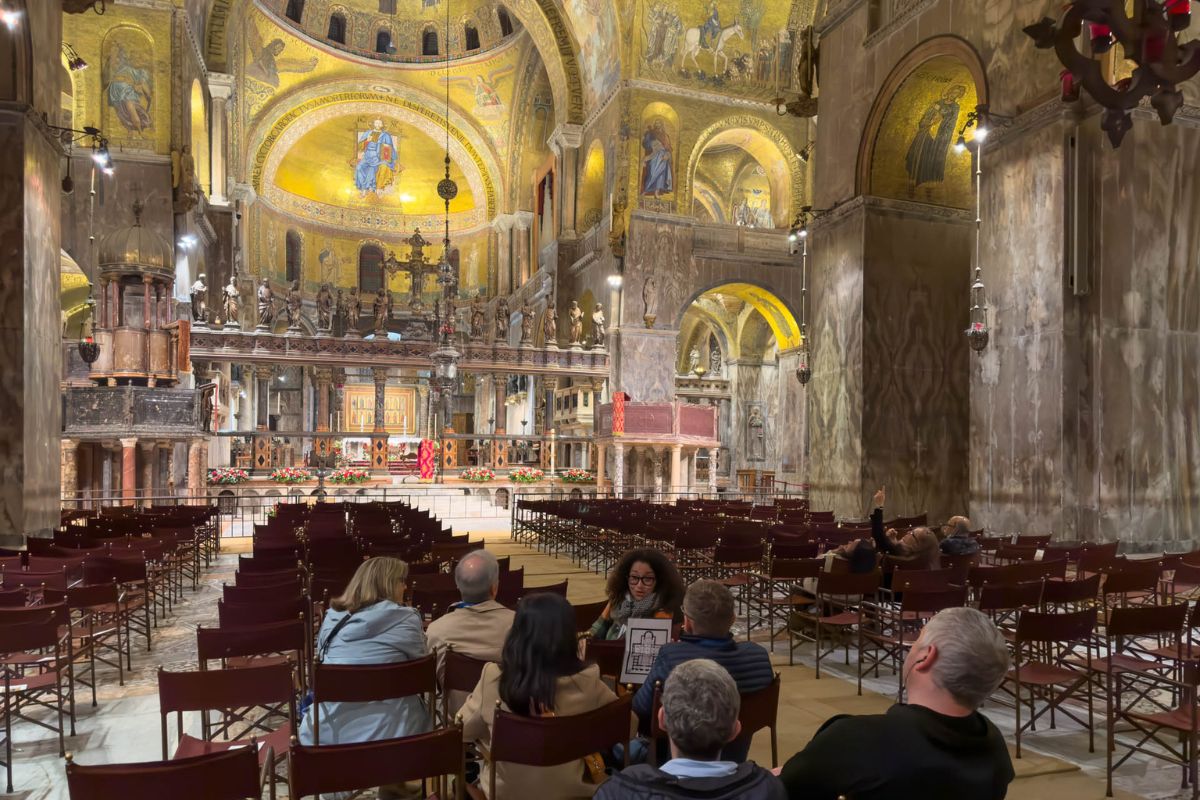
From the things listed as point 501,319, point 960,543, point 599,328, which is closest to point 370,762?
point 960,543

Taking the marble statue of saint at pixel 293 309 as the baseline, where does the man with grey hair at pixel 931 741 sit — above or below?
below

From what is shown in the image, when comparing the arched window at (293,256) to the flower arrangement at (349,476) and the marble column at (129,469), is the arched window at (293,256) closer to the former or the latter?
the flower arrangement at (349,476)

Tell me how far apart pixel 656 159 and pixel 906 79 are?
42.5 feet

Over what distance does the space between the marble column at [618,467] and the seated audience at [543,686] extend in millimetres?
19032

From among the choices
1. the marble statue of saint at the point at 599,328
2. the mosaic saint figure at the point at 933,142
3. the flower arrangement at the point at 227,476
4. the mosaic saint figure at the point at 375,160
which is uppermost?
the mosaic saint figure at the point at 375,160

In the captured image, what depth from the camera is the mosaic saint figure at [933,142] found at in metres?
14.6

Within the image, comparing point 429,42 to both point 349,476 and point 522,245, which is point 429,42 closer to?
point 522,245

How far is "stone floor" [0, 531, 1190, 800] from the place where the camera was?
414 cm

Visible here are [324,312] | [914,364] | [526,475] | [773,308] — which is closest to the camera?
[914,364]

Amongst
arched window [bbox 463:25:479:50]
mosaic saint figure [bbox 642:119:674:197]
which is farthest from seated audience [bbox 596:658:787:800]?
arched window [bbox 463:25:479:50]

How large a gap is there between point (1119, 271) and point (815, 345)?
21.1 feet

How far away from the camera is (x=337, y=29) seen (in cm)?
3566

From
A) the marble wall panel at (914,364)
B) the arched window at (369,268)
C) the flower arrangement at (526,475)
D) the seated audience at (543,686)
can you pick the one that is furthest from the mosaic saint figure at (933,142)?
the arched window at (369,268)

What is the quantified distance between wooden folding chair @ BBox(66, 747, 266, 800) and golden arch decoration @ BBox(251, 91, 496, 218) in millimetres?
37066
